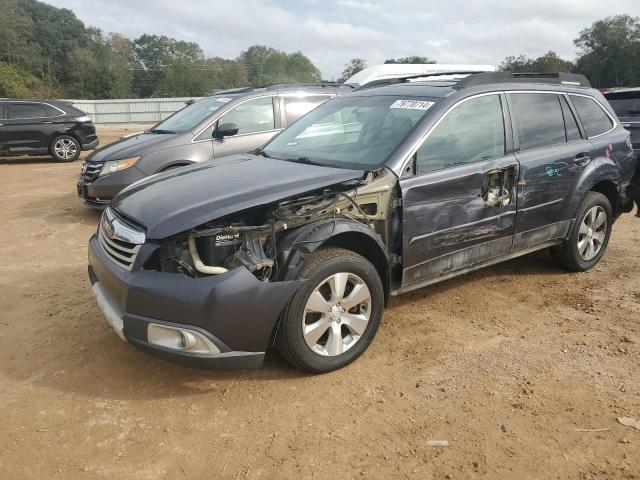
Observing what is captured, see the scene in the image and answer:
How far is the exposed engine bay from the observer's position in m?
2.88

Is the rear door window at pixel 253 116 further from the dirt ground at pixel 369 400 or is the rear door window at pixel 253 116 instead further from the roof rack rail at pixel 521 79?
the roof rack rail at pixel 521 79

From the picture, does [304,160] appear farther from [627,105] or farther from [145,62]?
[145,62]

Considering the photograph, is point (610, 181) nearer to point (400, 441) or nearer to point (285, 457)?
point (400, 441)

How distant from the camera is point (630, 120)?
749cm

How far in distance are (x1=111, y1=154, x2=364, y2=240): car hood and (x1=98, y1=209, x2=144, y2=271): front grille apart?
0.09 metres

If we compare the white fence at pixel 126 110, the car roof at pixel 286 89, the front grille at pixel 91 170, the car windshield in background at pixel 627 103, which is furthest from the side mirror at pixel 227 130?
the white fence at pixel 126 110

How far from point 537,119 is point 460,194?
1.26 m

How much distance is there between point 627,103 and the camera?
7840 mm

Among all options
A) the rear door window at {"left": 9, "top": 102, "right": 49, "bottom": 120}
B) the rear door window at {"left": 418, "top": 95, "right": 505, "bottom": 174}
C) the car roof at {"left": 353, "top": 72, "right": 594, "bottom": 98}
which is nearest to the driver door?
the rear door window at {"left": 418, "top": 95, "right": 505, "bottom": 174}

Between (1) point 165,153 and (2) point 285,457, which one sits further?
(1) point 165,153

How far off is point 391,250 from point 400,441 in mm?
→ 1306

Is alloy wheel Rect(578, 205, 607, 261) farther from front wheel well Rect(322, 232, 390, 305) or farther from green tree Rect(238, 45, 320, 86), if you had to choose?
green tree Rect(238, 45, 320, 86)

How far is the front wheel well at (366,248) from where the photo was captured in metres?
3.25

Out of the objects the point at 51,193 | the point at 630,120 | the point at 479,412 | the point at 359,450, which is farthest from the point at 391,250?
the point at 51,193
